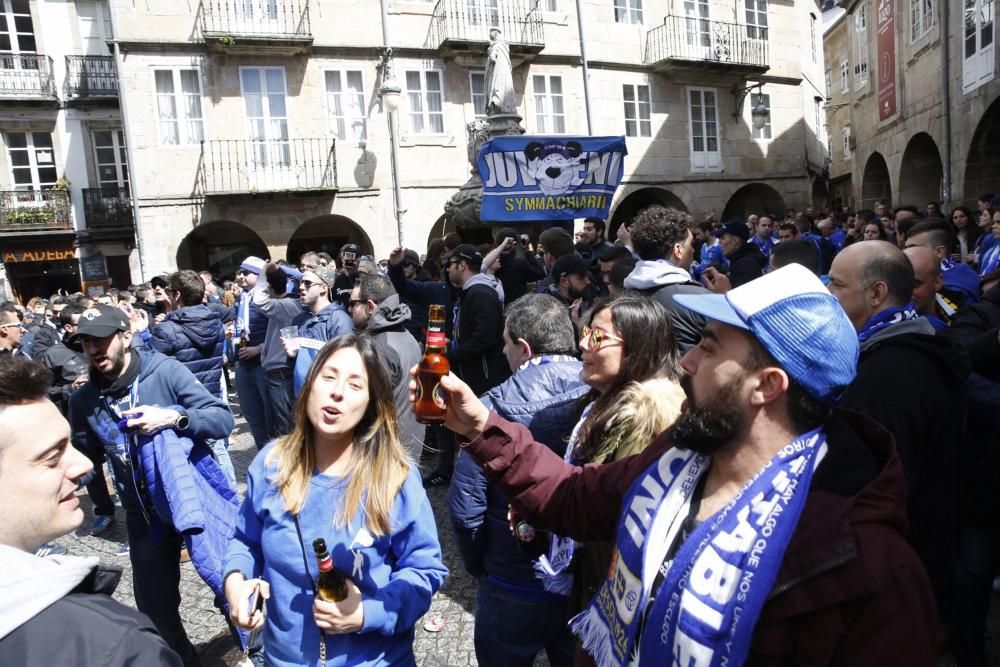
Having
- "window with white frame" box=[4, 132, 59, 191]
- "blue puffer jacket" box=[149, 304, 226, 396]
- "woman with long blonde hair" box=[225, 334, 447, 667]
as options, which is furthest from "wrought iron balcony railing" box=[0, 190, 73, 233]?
"woman with long blonde hair" box=[225, 334, 447, 667]

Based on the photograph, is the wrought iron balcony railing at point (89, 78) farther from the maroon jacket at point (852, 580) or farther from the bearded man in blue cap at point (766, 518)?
the maroon jacket at point (852, 580)

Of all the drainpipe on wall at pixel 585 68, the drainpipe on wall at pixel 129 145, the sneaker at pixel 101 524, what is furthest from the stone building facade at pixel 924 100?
the drainpipe on wall at pixel 129 145

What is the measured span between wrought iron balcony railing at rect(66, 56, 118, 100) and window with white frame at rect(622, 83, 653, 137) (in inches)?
585

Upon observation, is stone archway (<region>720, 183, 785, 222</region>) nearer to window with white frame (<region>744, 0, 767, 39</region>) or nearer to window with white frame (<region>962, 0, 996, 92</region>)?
window with white frame (<region>744, 0, 767, 39</region>)

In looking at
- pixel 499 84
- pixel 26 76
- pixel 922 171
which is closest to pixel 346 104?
pixel 499 84

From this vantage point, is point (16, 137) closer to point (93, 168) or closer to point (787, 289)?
point (93, 168)

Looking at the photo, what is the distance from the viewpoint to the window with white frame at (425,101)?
17.3 meters

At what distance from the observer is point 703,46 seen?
66.6 feet

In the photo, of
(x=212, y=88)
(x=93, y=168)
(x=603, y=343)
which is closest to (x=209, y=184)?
(x=212, y=88)

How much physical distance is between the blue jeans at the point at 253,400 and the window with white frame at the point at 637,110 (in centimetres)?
1578

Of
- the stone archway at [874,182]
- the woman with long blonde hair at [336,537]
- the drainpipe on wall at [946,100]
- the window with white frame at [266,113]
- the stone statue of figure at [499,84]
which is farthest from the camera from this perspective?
the stone archway at [874,182]

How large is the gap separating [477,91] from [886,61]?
1077 centimetres

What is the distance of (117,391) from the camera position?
11.1ft

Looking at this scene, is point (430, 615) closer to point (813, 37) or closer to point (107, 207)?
point (107, 207)
